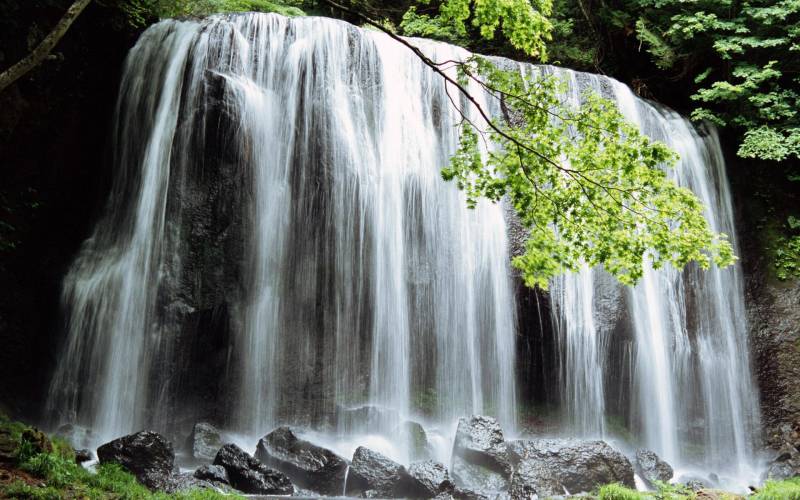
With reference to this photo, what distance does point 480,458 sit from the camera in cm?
1005

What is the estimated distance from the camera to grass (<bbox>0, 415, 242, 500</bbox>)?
617cm

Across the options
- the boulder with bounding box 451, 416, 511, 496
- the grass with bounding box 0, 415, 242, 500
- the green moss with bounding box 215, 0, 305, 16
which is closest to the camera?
the grass with bounding box 0, 415, 242, 500

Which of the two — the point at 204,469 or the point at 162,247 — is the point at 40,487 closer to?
the point at 204,469

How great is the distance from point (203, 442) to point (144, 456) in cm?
173

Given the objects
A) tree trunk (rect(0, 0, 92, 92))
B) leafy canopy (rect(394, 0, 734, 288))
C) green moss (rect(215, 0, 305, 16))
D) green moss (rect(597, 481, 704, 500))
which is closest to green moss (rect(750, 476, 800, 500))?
green moss (rect(597, 481, 704, 500))

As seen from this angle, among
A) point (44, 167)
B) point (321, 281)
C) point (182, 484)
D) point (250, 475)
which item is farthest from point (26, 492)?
point (44, 167)

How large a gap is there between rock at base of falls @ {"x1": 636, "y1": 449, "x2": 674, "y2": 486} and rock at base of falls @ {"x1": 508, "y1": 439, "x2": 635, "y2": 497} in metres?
1.01

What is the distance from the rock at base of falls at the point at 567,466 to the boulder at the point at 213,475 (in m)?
4.17

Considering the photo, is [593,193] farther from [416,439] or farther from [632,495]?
[416,439]

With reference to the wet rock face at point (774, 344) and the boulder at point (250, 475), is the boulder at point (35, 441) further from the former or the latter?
the wet rock face at point (774, 344)

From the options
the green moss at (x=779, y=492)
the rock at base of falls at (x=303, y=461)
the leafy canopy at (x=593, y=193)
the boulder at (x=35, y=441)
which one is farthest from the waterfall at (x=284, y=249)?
the leafy canopy at (x=593, y=193)

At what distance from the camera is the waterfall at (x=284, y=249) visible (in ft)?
37.3

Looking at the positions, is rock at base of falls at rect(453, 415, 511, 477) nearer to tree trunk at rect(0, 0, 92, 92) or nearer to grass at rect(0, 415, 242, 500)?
grass at rect(0, 415, 242, 500)

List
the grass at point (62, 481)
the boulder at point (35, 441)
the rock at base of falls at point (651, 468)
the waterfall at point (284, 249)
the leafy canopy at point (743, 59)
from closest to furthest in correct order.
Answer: the grass at point (62, 481), the boulder at point (35, 441), the rock at base of falls at point (651, 468), the waterfall at point (284, 249), the leafy canopy at point (743, 59)
